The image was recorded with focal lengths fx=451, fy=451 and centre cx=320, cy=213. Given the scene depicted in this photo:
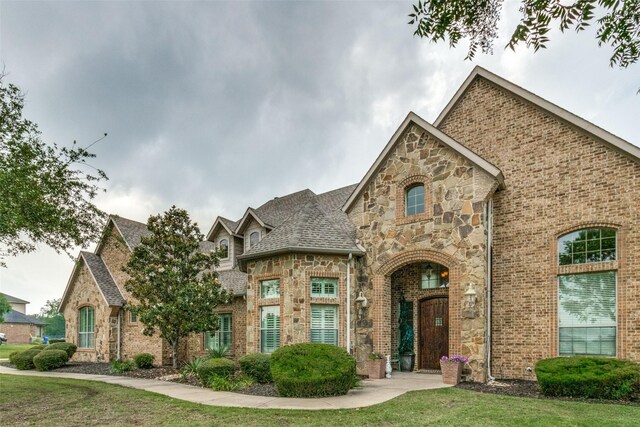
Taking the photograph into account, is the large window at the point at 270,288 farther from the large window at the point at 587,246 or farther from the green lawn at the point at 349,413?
the large window at the point at 587,246

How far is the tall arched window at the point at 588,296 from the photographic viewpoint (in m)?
11.0

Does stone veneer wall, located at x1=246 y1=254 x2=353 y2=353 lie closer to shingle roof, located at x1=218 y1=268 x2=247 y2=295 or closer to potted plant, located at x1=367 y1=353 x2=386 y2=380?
potted plant, located at x1=367 y1=353 x2=386 y2=380

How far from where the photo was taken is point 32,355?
19031 millimetres

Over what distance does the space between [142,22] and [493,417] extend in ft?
37.9

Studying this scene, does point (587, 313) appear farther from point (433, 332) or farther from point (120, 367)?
point (120, 367)

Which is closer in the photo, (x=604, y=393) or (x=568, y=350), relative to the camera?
(x=604, y=393)

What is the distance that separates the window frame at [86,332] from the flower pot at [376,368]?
47.6ft

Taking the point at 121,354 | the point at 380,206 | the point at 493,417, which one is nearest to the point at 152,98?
A: the point at 380,206

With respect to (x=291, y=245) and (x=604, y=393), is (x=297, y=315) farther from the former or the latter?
(x=604, y=393)

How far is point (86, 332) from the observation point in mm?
21797

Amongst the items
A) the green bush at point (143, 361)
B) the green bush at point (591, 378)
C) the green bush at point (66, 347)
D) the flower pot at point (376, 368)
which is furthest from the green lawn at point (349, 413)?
the green bush at point (66, 347)

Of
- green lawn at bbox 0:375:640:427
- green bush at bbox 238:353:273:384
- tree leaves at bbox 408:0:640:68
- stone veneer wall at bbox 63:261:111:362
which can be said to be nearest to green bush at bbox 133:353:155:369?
stone veneer wall at bbox 63:261:111:362

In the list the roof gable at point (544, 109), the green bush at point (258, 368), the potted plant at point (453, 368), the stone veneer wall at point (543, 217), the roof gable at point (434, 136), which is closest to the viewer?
the stone veneer wall at point (543, 217)

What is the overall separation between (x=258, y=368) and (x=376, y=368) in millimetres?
3390
